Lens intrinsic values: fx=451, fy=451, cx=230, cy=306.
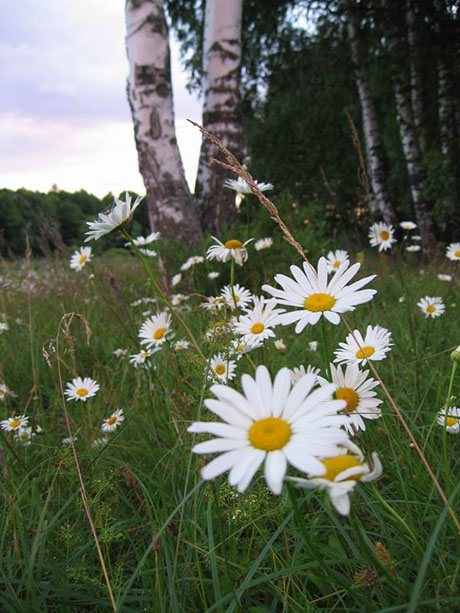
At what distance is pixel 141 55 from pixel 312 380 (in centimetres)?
375

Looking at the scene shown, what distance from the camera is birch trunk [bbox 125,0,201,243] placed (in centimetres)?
352

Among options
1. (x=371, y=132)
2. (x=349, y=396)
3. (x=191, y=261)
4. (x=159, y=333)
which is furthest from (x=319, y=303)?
(x=371, y=132)

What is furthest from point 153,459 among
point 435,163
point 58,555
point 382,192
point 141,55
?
point 382,192

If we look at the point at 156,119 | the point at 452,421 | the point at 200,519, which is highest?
the point at 156,119

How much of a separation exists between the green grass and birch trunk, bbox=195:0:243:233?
2.13m

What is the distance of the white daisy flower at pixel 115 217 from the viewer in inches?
38.4

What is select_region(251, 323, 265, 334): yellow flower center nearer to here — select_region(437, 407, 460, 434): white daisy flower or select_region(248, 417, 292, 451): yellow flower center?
select_region(437, 407, 460, 434): white daisy flower

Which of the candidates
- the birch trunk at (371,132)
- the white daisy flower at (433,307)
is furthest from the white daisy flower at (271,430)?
the birch trunk at (371,132)

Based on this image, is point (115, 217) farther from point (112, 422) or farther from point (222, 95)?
point (222, 95)

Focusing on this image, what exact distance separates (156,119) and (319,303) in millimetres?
3336

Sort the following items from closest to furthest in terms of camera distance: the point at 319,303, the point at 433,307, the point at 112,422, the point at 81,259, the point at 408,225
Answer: the point at 319,303 → the point at 112,422 → the point at 433,307 → the point at 81,259 → the point at 408,225

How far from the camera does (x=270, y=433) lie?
0.45 meters

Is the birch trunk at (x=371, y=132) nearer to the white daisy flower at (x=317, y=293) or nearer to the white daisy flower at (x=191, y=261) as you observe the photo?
the white daisy flower at (x=191, y=261)

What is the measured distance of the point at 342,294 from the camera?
686mm
